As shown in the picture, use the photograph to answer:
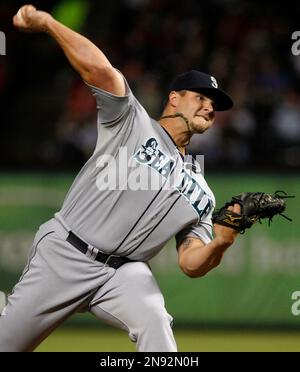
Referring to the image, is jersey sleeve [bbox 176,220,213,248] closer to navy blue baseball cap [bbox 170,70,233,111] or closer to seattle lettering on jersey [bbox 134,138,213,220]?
seattle lettering on jersey [bbox 134,138,213,220]

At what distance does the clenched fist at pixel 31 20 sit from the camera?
495 cm

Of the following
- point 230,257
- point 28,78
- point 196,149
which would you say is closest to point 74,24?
point 28,78

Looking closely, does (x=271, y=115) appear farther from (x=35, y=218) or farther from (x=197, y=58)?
(x=35, y=218)

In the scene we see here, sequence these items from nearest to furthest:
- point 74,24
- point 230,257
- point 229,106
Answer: point 229,106, point 230,257, point 74,24

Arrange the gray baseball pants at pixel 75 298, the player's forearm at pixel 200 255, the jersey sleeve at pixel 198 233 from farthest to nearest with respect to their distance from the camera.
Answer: the jersey sleeve at pixel 198 233
the gray baseball pants at pixel 75 298
the player's forearm at pixel 200 255

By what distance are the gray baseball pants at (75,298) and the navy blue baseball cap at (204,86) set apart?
1180 millimetres

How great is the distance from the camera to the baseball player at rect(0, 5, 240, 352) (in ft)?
16.9

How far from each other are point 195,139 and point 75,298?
5.51 meters

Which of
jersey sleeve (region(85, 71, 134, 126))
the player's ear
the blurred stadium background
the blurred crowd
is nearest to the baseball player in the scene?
jersey sleeve (region(85, 71, 134, 126))

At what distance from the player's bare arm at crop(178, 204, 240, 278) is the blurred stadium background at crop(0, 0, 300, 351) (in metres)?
3.05

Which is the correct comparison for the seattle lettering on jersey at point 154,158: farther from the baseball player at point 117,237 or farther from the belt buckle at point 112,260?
the belt buckle at point 112,260

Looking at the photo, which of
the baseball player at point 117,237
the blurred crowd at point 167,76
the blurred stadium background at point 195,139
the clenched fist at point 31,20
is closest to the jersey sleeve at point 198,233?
the baseball player at point 117,237
